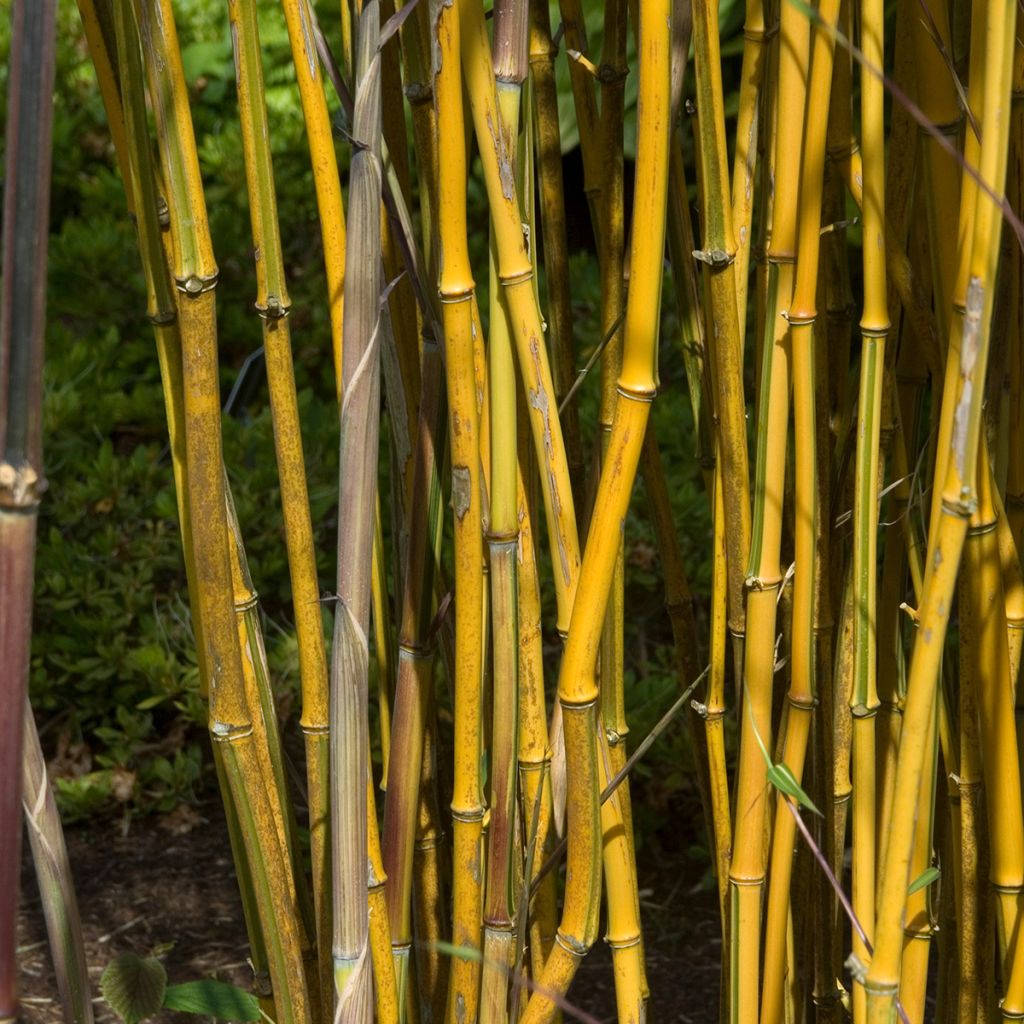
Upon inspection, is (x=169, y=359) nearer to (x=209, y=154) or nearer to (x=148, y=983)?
(x=148, y=983)

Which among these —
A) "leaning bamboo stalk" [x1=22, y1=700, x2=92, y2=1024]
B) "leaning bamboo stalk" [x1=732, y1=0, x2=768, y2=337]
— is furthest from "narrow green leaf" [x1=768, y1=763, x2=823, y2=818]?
"leaning bamboo stalk" [x1=22, y1=700, x2=92, y2=1024]

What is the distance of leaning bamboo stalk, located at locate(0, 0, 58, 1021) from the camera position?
Result: 0.98 ft

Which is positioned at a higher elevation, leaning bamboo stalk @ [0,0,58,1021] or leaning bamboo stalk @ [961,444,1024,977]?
leaning bamboo stalk @ [0,0,58,1021]

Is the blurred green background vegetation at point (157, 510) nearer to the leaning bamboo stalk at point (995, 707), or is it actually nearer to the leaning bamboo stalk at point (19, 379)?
the leaning bamboo stalk at point (995, 707)

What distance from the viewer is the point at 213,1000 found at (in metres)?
0.75

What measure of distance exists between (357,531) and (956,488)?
0.24 meters

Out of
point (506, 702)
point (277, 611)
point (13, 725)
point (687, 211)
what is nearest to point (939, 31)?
point (687, 211)

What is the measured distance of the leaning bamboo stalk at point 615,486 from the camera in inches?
20.4

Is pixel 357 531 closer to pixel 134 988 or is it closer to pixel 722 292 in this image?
pixel 722 292

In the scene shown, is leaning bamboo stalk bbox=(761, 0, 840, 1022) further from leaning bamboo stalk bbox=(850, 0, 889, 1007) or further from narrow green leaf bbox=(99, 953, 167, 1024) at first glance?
narrow green leaf bbox=(99, 953, 167, 1024)

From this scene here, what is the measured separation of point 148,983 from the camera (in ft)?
2.52

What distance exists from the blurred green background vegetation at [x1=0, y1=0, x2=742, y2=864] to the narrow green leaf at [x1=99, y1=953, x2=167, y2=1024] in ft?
2.67

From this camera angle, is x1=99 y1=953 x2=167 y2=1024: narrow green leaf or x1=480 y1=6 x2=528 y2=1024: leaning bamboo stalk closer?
x1=480 y1=6 x2=528 y2=1024: leaning bamboo stalk

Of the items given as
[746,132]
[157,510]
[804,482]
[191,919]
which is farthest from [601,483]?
[157,510]
